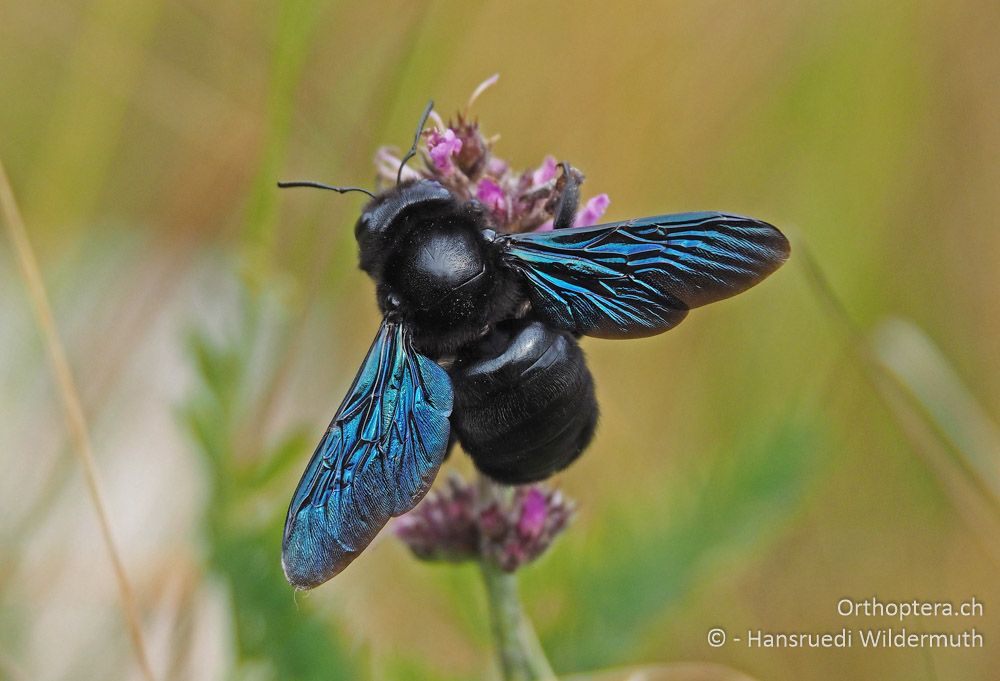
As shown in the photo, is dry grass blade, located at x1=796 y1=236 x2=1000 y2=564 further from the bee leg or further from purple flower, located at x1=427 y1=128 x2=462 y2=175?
purple flower, located at x1=427 y1=128 x2=462 y2=175

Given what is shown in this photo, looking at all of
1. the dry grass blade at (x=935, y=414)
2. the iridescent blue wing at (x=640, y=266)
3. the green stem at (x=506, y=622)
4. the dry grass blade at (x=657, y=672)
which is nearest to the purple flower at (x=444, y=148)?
the iridescent blue wing at (x=640, y=266)

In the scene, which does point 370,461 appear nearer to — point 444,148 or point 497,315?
point 497,315

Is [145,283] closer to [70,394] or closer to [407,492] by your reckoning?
[70,394]

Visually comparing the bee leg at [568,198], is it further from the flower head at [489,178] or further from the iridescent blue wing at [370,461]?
the iridescent blue wing at [370,461]

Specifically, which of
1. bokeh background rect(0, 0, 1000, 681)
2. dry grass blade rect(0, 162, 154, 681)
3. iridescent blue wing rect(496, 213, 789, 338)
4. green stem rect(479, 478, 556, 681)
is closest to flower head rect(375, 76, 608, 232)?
iridescent blue wing rect(496, 213, 789, 338)

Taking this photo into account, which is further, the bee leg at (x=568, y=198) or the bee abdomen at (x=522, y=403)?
the bee leg at (x=568, y=198)
